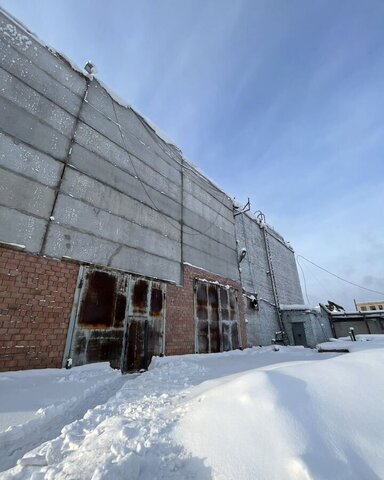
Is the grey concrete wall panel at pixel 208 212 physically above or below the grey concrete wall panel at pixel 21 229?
above

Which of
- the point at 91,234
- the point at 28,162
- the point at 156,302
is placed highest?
the point at 28,162

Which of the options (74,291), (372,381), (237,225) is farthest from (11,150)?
(237,225)

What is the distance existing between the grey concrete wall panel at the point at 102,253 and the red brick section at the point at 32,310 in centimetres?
42

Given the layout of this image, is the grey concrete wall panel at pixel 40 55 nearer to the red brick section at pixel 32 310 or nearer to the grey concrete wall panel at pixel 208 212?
the red brick section at pixel 32 310

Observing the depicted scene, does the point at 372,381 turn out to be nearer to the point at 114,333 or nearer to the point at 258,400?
the point at 258,400

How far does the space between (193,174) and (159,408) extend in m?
9.94

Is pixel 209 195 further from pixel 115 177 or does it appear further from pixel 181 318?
pixel 181 318

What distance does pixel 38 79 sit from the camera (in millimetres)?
6340

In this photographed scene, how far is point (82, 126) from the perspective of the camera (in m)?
7.04

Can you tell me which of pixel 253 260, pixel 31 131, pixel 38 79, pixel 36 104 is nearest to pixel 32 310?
pixel 31 131

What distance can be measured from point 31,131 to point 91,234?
2.79 meters

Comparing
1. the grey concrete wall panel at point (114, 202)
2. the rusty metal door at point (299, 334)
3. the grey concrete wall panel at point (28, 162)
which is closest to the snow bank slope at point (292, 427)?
the grey concrete wall panel at point (114, 202)

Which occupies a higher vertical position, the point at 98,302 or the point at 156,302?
the point at 156,302

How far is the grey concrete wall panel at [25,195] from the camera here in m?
5.14
